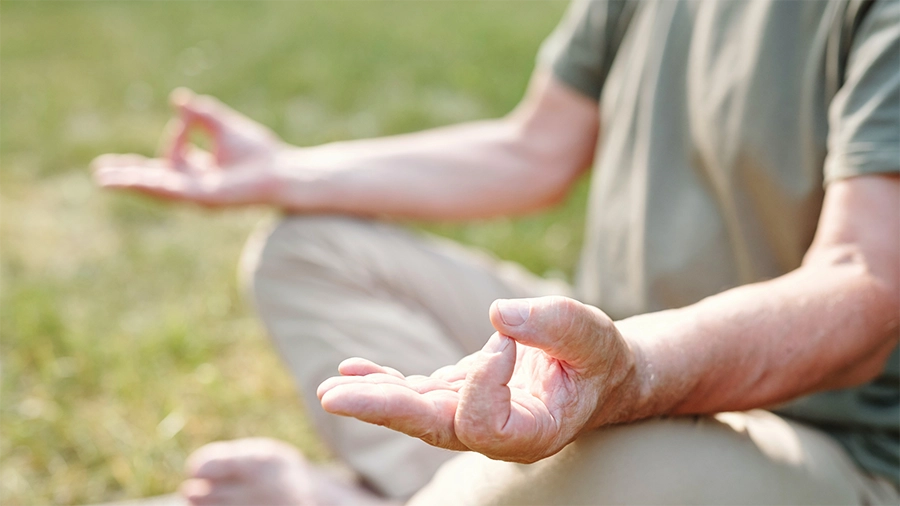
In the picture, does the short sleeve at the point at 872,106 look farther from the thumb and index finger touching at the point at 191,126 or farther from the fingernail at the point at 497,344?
the thumb and index finger touching at the point at 191,126

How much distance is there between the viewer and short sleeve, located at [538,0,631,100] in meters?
1.49

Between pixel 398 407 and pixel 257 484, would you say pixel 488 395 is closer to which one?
pixel 398 407

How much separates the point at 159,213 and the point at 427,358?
74.2 inches

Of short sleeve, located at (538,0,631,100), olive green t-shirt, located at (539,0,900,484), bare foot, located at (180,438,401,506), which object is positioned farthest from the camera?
short sleeve, located at (538,0,631,100)

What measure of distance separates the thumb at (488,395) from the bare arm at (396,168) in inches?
35.6

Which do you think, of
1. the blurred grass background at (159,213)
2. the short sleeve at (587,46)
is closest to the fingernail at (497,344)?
the short sleeve at (587,46)

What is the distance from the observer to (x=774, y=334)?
97 centimetres

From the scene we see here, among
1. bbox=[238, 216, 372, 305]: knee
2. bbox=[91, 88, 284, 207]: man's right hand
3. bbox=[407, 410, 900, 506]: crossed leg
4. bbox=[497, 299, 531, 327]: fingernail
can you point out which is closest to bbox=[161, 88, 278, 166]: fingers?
bbox=[91, 88, 284, 207]: man's right hand

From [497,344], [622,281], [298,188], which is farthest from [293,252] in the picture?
[497,344]

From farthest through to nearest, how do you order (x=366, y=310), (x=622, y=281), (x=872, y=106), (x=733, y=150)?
1. (x=366, y=310)
2. (x=622, y=281)
3. (x=733, y=150)
4. (x=872, y=106)

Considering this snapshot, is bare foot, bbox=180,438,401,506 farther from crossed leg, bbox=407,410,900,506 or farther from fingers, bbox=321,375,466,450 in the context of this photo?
fingers, bbox=321,375,466,450

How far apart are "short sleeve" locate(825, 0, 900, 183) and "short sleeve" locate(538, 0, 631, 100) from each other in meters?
0.51

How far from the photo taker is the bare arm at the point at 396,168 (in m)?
1.59

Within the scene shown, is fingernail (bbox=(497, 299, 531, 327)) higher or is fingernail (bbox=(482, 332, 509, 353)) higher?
fingernail (bbox=(497, 299, 531, 327))
